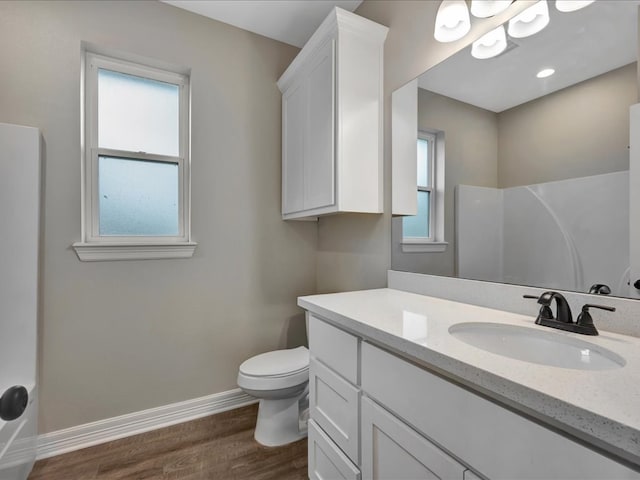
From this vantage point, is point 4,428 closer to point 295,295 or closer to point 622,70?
point 295,295

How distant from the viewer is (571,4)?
1.00 m

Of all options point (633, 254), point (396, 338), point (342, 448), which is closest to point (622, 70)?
point (633, 254)

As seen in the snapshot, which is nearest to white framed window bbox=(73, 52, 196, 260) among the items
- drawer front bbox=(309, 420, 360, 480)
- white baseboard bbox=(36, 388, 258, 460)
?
white baseboard bbox=(36, 388, 258, 460)

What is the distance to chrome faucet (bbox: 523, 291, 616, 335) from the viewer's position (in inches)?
34.1

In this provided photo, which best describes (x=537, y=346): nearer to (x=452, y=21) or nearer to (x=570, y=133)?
(x=570, y=133)

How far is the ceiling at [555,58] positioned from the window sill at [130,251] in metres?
1.80

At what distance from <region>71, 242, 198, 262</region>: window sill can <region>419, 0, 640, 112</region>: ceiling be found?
5.90ft

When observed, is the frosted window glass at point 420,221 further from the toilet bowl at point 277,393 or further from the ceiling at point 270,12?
the ceiling at point 270,12

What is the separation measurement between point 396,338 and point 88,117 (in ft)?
7.04

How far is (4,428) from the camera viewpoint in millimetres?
1172

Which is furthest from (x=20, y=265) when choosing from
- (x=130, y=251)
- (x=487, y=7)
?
(x=487, y=7)

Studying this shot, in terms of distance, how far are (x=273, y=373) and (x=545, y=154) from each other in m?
1.62

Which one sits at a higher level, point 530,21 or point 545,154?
point 530,21

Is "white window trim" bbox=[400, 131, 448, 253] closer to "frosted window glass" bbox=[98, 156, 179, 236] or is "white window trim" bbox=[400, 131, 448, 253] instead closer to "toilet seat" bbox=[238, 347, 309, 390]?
"toilet seat" bbox=[238, 347, 309, 390]
